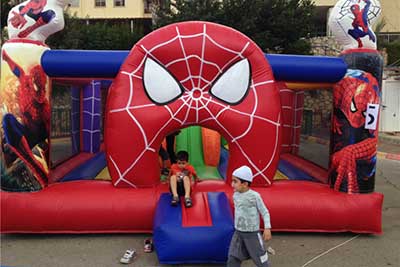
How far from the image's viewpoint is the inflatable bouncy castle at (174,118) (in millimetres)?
5074

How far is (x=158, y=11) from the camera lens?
18.5 meters

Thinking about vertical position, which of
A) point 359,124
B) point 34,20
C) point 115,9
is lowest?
point 359,124

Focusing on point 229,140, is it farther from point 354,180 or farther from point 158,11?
point 158,11

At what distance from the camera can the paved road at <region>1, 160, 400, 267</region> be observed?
4414mm

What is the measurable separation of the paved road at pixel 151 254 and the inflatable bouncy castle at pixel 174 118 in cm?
12

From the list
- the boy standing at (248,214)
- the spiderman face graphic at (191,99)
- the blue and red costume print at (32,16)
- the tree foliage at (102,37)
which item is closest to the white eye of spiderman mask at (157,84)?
the spiderman face graphic at (191,99)

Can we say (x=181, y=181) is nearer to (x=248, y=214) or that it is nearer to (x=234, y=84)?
(x=234, y=84)

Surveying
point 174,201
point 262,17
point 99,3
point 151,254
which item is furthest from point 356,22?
point 99,3

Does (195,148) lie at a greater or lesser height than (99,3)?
lesser

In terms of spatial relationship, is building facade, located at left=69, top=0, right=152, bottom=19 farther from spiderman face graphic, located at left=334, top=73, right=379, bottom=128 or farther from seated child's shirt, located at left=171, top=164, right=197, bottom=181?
seated child's shirt, located at left=171, top=164, right=197, bottom=181

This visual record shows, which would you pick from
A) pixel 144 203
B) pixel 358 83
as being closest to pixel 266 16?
pixel 358 83

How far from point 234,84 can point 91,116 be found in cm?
467

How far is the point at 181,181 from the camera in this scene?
5.03m

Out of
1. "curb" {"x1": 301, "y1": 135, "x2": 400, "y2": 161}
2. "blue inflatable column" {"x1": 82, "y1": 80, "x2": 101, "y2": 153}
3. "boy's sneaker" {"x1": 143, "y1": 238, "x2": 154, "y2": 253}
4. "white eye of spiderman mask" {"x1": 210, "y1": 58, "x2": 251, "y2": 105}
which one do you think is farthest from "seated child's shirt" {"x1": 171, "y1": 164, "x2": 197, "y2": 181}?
"curb" {"x1": 301, "y1": 135, "x2": 400, "y2": 161}
